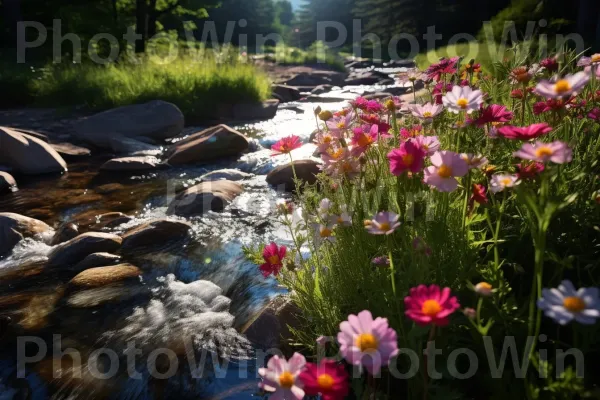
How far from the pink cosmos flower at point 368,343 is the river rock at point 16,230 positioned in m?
4.02

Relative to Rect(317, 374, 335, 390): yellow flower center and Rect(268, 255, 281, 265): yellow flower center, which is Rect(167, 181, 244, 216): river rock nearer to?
Rect(268, 255, 281, 265): yellow flower center

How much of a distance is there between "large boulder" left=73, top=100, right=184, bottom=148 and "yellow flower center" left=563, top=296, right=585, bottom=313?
8092mm

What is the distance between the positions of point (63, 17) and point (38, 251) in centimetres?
1568

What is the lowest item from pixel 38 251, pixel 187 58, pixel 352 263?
pixel 38 251

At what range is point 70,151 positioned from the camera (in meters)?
7.54

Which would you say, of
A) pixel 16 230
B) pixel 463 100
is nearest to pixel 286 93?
pixel 16 230

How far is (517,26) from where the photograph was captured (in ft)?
48.8

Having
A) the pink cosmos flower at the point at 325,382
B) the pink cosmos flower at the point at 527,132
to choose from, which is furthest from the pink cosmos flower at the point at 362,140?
the pink cosmos flower at the point at 325,382

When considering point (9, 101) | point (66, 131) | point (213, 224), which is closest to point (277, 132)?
point (66, 131)

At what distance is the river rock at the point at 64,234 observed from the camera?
14.4 feet

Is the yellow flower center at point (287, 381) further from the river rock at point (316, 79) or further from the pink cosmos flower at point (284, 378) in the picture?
the river rock at point (316, 79)

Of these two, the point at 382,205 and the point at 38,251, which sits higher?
the point at 382,205

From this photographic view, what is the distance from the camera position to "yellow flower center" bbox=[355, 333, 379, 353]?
1.13 metres

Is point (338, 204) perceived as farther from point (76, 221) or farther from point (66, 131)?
point (66, 131)
